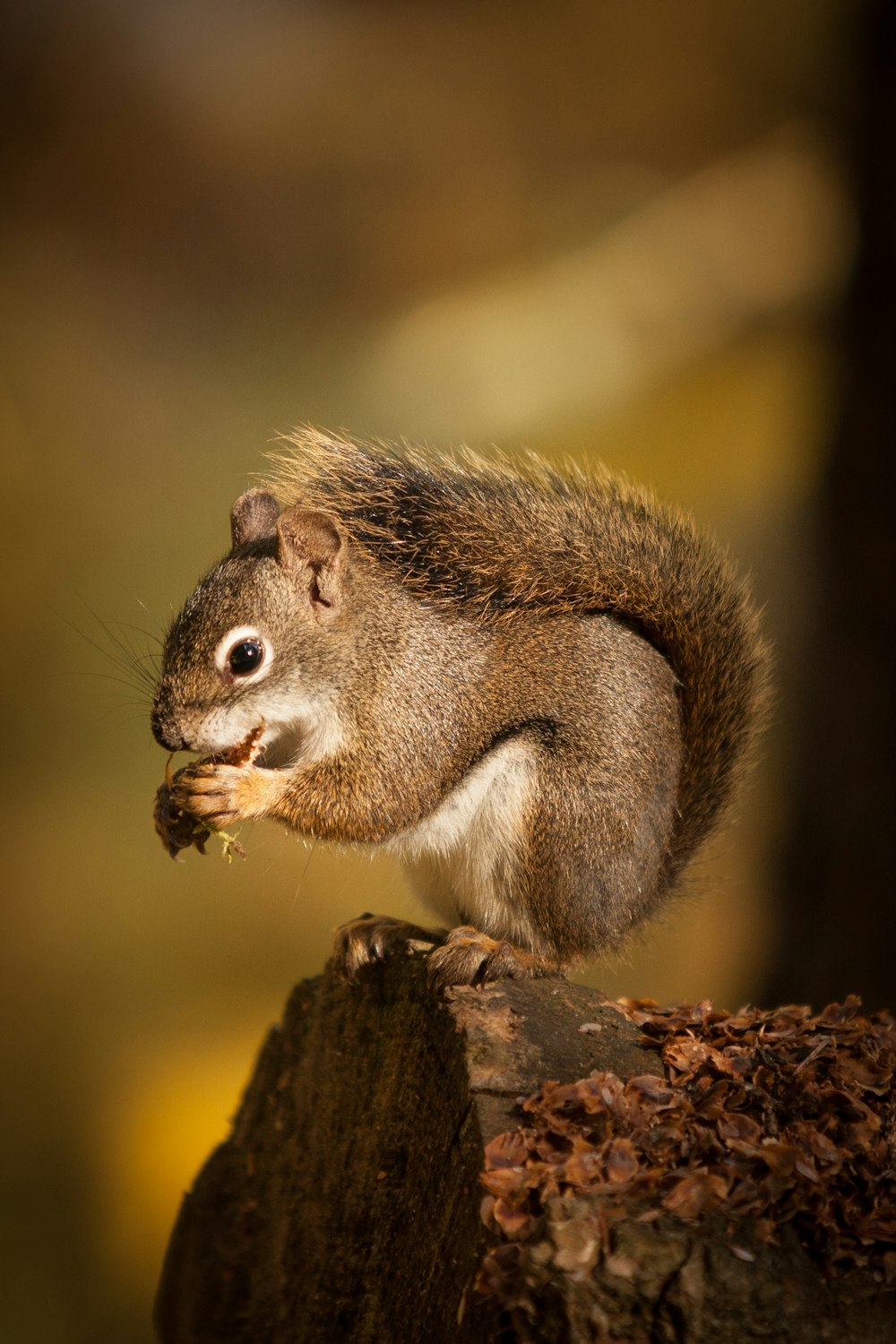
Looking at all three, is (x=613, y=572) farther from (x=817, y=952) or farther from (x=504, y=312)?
(x=817, y=952)

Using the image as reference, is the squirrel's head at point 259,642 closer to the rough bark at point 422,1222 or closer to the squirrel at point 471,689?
the squirrel at point 471,689

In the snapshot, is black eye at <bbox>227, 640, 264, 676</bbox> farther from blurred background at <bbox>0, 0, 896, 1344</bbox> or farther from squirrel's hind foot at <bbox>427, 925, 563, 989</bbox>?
blurred background at <bbox>0, 0, 896, 1344</bbox>

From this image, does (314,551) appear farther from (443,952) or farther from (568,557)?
(443,952)

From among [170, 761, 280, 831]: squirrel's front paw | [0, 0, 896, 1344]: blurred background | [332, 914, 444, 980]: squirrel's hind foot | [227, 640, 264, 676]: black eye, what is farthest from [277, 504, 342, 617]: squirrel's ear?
[0, 0, 896, 1344]: blurred background

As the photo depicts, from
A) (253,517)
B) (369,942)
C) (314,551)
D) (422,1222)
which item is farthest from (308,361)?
(422,1222)

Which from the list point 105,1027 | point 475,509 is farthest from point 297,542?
point 105,1027

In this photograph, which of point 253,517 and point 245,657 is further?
point 253,517

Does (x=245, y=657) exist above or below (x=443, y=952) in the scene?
above

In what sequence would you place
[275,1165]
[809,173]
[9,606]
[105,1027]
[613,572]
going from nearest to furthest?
[613,572] < [275,1165] < [9,606] < [105,1027] < [809,173]
